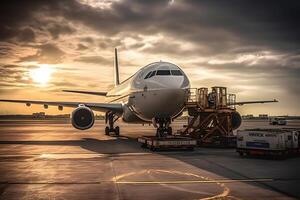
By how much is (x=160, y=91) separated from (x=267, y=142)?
6688 millimetres

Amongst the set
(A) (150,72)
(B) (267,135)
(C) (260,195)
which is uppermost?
(A) (150,72)

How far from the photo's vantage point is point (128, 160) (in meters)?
14.6

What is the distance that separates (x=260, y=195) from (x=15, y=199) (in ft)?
19.0

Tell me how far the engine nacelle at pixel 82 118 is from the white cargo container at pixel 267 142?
448 inches

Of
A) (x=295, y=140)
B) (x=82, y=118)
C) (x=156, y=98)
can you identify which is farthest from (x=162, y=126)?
(x=295, y=140)

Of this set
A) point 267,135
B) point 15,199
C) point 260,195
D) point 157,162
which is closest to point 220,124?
point 267,135

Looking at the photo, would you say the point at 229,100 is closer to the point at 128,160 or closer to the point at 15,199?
the point at 128,160

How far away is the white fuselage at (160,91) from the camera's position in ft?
63.4

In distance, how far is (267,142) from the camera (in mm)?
15602

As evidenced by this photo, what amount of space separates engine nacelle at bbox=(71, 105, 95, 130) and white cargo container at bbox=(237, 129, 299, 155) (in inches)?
448

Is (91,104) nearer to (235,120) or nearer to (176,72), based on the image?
(176,72)

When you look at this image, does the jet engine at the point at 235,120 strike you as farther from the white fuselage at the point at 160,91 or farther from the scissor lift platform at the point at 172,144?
the scissor lift platform at the point at 172,144

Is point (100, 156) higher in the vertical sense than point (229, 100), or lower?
lower

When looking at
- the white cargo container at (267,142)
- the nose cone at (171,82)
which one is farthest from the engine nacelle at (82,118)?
the white cargo container at (267,142)
